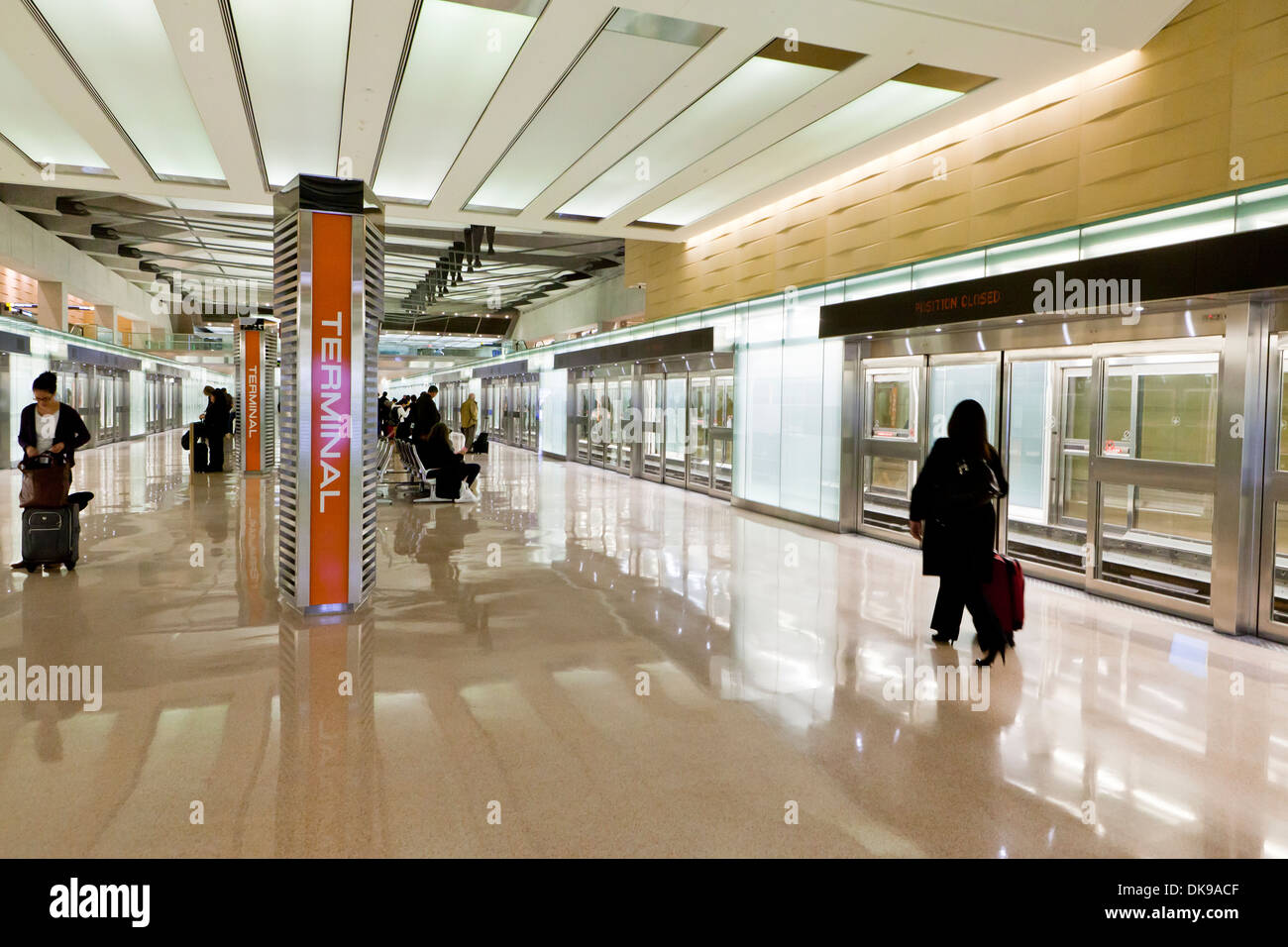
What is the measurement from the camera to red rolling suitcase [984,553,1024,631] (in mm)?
5219

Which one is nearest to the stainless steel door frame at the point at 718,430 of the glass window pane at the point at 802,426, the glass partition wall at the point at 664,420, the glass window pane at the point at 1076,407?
the glass partition wall at the point at 664,420

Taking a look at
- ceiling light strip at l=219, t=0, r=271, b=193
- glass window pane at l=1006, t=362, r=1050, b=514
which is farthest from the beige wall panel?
ceiling light strip at l=219, t=0, r=271, b=193

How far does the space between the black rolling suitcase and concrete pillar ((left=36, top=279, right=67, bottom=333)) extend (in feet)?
55.0

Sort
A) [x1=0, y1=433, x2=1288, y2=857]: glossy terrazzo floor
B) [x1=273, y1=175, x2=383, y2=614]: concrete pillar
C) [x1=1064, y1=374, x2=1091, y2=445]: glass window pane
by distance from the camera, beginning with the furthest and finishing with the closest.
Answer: [x1=1064, y1=374, x2=1091, y2=445]: glass window pane → [x1=273, y1=175, x2=383, y2=614]: concrete pillar → [x1=0, y1=433, x2=1288, y2=857]: glossy terrazzo floor

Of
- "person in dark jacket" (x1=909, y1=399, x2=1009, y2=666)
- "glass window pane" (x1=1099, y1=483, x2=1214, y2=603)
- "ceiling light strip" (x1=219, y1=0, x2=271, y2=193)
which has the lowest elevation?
"glass window pane" (x1=1099, y1=483, x2=1214, y2=603)

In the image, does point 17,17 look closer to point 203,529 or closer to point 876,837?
point 203,529

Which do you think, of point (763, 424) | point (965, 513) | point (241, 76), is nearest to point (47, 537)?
point (241, 76)

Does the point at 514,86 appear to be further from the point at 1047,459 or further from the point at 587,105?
the point at 1047,459

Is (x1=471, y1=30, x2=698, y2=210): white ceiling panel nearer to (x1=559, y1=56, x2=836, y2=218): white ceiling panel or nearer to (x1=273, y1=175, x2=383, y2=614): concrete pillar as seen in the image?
(x1=559, y1=56, x2=836, y2=218): white ceiling panel

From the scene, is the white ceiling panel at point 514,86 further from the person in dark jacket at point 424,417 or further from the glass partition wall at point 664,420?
the glass partition wall at point 664,420

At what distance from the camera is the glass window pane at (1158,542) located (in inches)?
275

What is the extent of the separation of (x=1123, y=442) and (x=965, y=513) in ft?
14.0

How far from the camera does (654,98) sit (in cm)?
732

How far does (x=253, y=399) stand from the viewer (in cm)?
1697
